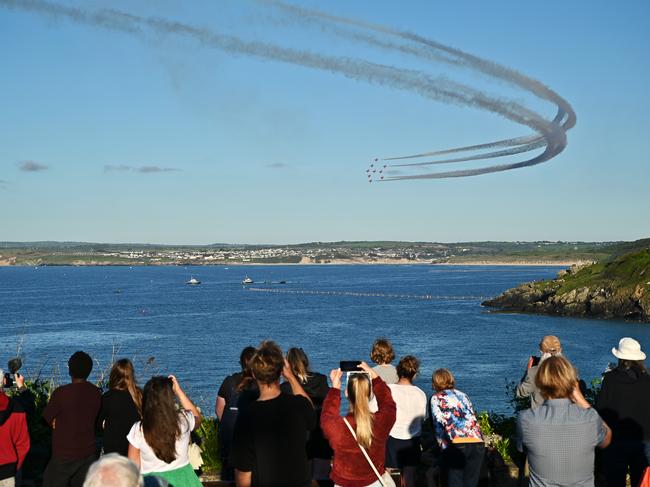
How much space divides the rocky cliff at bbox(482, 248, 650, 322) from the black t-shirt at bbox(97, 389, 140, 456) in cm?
7593

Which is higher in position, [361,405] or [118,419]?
[361,405]

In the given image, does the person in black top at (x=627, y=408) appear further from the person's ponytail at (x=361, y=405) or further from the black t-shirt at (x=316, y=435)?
the black t-shirt at (x=316, y=435)

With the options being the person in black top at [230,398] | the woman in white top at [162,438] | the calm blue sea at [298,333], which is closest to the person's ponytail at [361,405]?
the woman in white top at [162,438]

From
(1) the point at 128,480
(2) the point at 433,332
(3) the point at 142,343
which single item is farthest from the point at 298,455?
(2) the point at 433,332

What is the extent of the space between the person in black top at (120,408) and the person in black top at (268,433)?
1.67 meters

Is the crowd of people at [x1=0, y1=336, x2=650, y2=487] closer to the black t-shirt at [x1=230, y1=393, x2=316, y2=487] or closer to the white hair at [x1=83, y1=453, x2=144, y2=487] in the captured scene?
the black t-shirt at [x1=230, y1=393, x2=316, y2=487]

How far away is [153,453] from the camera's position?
609 centimetres

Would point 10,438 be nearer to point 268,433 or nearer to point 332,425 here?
point 268,433

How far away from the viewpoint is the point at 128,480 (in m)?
3.87

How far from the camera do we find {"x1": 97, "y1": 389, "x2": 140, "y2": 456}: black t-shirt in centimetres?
705

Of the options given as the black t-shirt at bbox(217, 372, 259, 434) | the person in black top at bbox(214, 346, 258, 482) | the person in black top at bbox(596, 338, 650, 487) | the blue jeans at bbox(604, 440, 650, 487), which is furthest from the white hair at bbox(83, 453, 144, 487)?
the blue jeans at bbox(604, 440, 650, 487)

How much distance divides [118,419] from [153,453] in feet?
3.58

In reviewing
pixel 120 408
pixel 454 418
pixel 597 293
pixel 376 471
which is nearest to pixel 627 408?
pixel 454 418

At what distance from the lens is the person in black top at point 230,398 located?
25.3 feet
